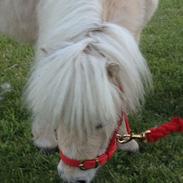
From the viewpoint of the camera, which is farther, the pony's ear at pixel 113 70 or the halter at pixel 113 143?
the halter at pixel 113 143

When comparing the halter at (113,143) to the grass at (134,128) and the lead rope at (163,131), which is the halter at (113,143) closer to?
the lead rope at (163,131)

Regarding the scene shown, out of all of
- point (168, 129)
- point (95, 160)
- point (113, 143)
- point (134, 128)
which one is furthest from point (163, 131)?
point (134, 128)

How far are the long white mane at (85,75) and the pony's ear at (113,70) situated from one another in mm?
12

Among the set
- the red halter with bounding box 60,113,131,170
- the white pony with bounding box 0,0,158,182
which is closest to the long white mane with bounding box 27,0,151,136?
the white pony with bounding box 0,0,158,182

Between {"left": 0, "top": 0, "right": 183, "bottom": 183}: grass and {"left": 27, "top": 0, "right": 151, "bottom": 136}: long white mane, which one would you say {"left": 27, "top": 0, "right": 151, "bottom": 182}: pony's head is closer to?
{"left": 27, "top": 0, "right": 151, "bottom": 136}: long white mane

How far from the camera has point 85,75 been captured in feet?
5.99

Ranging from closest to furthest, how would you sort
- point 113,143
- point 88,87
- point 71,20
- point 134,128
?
point 88,87 → point 71,20 → point 113,143 → point 134,128

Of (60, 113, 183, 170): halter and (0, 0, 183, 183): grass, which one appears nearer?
(60, 113, 183, 170): halter

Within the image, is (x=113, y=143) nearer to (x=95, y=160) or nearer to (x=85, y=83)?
(x=95, y=160)

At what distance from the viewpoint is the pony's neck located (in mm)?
1987

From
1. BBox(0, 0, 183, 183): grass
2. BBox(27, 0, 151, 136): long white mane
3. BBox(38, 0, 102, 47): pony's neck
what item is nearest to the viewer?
BBox(27, 0, 151, 136): long white mane

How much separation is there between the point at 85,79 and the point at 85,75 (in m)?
0.02

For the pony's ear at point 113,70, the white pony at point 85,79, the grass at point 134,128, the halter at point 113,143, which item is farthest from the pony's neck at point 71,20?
the grass at point 134,128

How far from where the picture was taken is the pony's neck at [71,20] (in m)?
1.99
